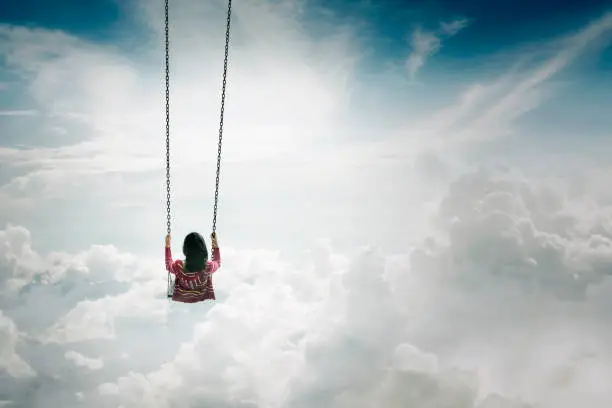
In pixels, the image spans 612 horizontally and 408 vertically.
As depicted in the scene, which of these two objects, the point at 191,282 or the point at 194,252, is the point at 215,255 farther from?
the point at 194,252

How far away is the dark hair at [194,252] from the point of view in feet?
56.7

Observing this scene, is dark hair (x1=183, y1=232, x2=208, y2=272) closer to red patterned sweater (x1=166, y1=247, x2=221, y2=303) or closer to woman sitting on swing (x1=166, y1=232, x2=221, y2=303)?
woman sitting on swing (x1=166, y1=232, x2=221, y2=303)

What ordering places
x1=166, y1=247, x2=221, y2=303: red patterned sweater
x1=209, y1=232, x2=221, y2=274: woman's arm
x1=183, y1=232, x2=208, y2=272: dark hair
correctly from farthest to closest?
x1=209, y1=232, x2=221, y2=274: woman's arm
x1=166, y1=247, x2=221, y2=303: red patterned sweater
x1=183, y1=232, x2=208, y2=272: dark hair

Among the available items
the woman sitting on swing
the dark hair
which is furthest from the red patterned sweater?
the dark hair

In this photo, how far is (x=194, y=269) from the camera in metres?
17.8

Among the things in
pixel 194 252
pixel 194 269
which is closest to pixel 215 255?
pixel 194 269

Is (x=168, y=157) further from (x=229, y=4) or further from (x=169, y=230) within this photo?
(x=229, y=4)

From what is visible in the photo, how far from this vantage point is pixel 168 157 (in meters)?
18.1

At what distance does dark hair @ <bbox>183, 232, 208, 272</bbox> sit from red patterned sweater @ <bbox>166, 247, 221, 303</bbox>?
278mm

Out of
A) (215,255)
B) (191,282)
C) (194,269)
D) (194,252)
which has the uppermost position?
(215,255)

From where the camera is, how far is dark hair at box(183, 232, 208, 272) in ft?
56.7

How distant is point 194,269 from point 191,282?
21.7 inches

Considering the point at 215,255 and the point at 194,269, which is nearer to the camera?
the point at 194,269

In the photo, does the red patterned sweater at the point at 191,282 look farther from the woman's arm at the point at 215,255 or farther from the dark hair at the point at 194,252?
the dark hair at the point at 194,252
